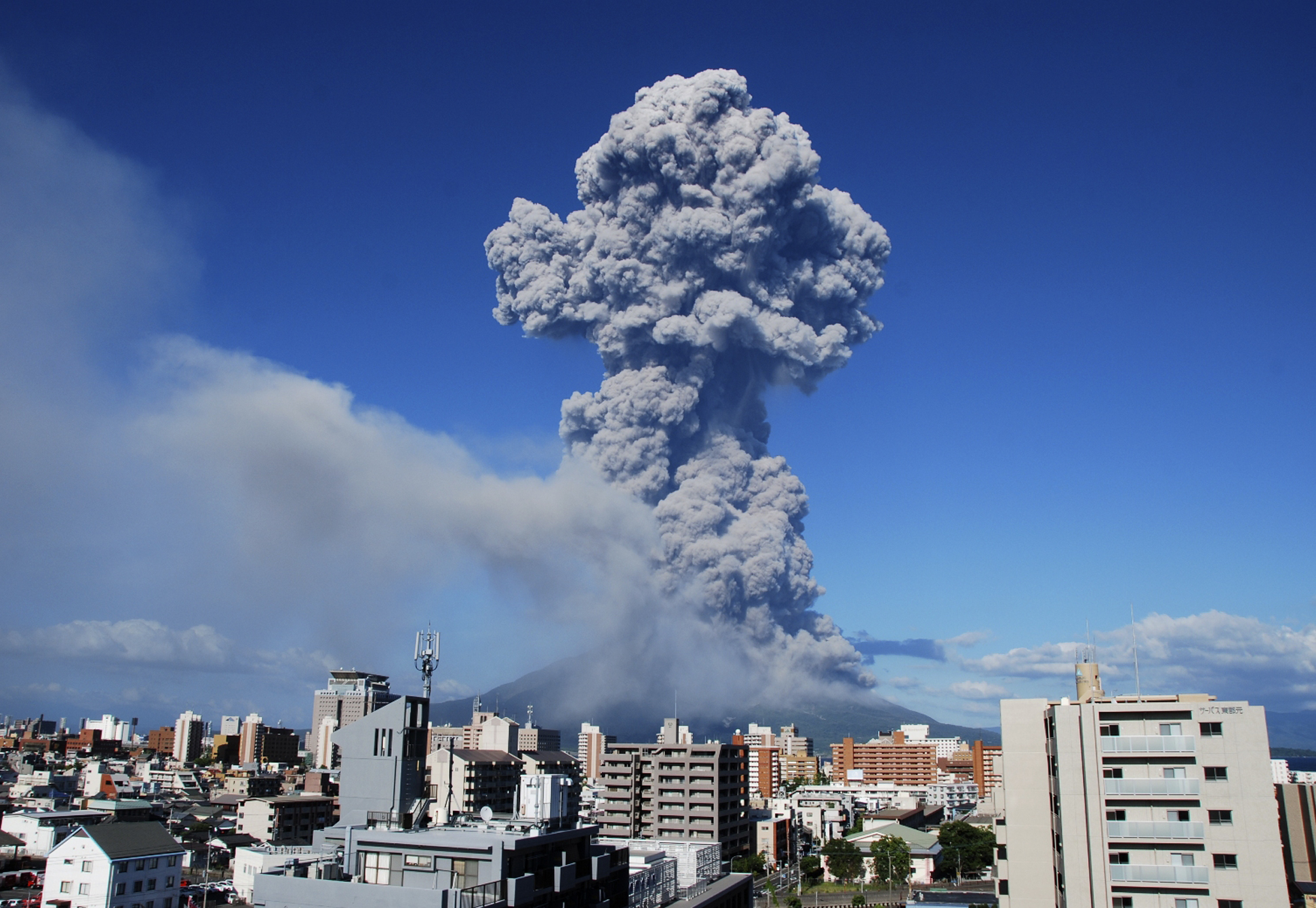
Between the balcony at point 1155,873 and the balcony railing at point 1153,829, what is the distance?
61 cm

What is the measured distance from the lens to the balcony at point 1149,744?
2122cm

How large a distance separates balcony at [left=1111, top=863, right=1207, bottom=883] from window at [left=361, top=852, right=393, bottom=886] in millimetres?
15717

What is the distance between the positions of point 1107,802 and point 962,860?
44.6 m

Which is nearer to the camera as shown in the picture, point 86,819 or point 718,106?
point 86,819

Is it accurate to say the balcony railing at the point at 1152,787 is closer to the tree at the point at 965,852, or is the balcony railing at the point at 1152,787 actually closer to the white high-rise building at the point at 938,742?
the tree at the point at 965,852

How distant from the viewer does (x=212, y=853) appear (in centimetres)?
5688

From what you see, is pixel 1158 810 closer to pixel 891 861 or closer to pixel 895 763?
pixel 891 861

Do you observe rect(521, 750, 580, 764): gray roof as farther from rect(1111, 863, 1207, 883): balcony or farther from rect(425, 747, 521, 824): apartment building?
rect(1111, 863, 1207, 883): balcony

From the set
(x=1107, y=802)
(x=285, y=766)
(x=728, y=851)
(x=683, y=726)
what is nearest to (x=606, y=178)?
(x=728, y=851)

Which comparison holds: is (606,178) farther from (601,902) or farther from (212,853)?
(601,902)

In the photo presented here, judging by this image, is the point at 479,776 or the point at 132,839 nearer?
the point at 132,839

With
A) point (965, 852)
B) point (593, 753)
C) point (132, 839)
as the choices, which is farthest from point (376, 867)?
point (593, 753)

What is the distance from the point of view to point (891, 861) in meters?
57.5

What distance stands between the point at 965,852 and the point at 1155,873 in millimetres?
44558
